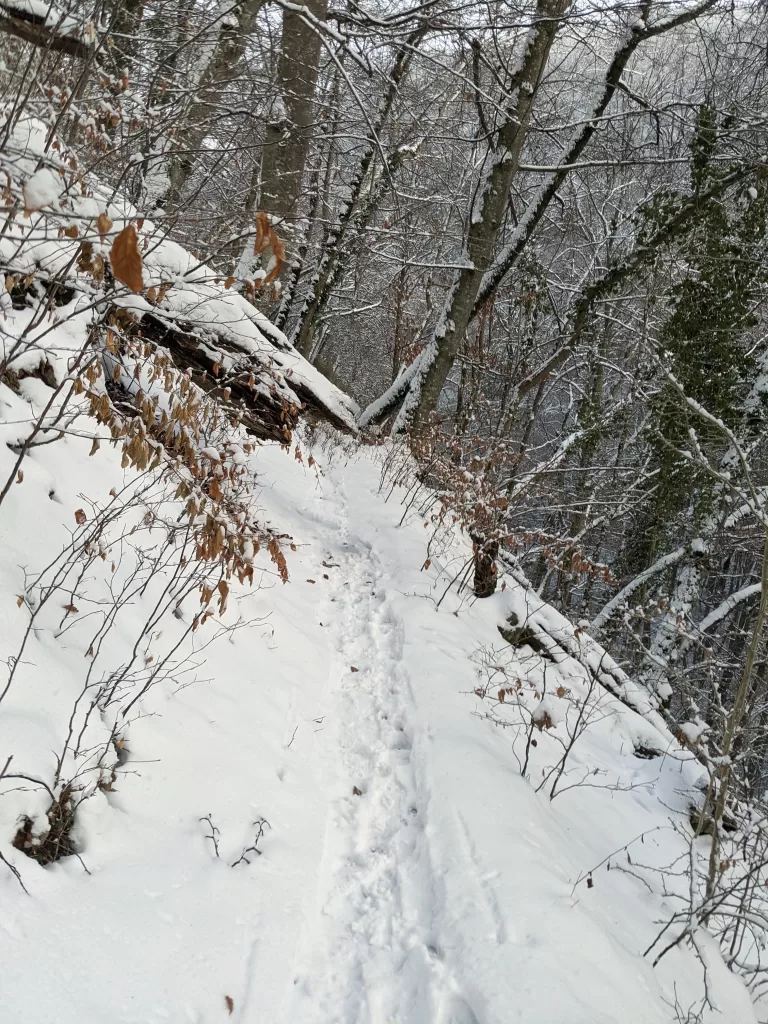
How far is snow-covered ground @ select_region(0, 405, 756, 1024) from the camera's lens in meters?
1.78

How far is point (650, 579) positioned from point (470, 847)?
1079 centimetres

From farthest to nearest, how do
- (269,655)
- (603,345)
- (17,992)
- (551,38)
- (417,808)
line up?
(603,345) → (551,38) → (269,655) → (417,808) → (17,992)

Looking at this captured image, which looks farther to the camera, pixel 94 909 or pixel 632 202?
pixel 632 202

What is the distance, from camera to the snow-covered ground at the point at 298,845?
178 centimetres

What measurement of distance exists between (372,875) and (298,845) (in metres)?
0.36

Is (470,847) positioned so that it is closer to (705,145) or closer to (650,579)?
(705,145)

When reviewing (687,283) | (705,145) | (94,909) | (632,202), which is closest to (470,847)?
(94,909)

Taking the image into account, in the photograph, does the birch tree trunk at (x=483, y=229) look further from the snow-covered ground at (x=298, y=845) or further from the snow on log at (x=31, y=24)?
the snow on log at (x=31, y=24)

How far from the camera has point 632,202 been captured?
15.1m

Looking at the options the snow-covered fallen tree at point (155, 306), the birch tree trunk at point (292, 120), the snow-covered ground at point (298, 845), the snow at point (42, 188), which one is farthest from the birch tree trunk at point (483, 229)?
the snow at point (42, 188)

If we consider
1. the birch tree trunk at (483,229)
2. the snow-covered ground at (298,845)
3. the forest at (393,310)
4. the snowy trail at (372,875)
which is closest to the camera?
the snow-covered ground at (298,845)

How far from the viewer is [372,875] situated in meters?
2.52

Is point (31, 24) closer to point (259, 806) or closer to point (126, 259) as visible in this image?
point (126, 259)

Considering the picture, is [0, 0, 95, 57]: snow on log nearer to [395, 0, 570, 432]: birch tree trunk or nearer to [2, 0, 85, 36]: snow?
[2, 0, 85, 36]: snow
